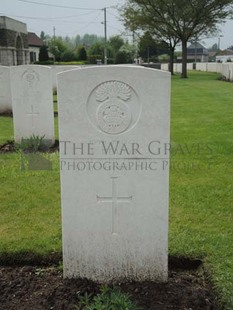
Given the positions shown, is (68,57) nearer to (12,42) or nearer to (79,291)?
(12,42)

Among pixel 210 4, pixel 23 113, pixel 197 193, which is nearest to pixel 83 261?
pixel 197 193

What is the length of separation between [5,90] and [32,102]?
181 inches

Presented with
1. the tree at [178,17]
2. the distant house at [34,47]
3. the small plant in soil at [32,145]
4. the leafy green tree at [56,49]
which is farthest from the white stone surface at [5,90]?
the leafy green tree at [56,49]

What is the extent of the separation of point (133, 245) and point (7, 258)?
3.96 ft

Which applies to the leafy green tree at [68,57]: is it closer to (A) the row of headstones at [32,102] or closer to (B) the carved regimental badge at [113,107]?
(A) the row of headstones at [32,102]

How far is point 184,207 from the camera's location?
4.46 metres

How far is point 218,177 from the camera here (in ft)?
17.9

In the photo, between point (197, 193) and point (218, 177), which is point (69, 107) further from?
point (218, 177)

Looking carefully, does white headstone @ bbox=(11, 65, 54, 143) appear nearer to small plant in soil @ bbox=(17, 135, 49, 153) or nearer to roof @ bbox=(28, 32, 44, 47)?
small plant in soil @ bbox=(17, 135, 49, 153)

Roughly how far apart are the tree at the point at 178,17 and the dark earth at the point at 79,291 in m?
29.0

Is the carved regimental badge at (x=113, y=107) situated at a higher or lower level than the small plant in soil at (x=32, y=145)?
higher

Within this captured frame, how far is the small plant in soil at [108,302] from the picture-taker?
246 cm

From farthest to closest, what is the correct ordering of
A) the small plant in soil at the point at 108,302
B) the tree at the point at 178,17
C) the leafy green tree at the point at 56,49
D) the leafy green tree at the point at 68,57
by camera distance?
the leafy green tree at the point at 56,49 → the leafy green tree at the point at 68,57 → the tree at the point at 178,17 → the small plant in soil at the point at 108,302

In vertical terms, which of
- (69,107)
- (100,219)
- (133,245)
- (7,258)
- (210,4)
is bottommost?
(7,258)
